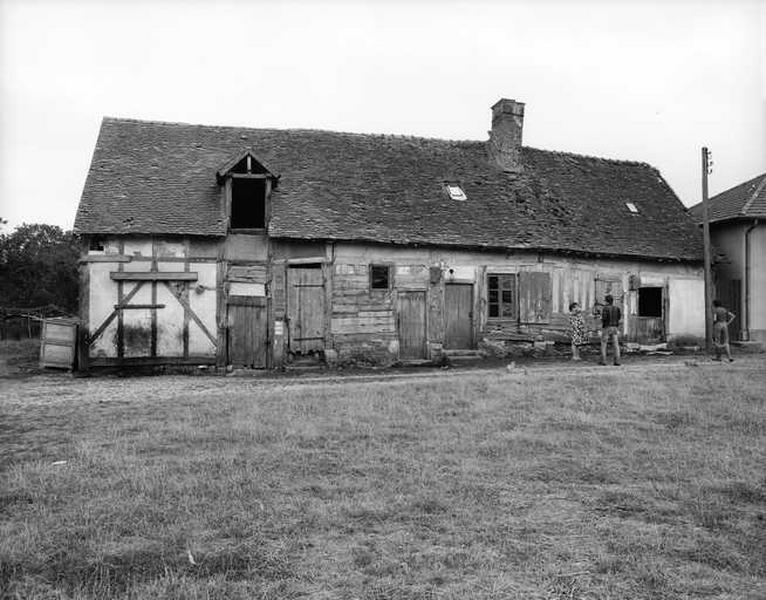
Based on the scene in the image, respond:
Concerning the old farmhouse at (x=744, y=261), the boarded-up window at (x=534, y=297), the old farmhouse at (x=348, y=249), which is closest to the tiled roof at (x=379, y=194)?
the old farmhouse at (x=348, y=249)

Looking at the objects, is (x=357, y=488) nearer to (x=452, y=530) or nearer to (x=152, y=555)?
(x=452, y=530)

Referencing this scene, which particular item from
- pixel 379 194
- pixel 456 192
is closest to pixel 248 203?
pixel 379 194

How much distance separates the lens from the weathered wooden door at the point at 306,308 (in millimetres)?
17125

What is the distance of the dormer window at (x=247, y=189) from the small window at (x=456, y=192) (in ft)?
18.1

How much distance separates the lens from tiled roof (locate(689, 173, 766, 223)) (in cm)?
2059

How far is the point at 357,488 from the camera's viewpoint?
5.80 m

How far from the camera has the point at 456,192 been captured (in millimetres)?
20344

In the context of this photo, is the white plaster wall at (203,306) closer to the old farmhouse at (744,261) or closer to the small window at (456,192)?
the small window at (456,192)

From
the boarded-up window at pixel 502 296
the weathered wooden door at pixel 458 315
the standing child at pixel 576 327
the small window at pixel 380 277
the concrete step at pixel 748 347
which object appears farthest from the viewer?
the concrete step at pixel 748 347

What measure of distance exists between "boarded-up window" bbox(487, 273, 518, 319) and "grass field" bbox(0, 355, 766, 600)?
8.80m

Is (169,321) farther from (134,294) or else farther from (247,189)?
(247,189)

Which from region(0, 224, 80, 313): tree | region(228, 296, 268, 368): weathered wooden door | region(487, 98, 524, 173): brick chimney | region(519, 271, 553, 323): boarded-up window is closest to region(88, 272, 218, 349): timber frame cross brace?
region(228, 296, 268, 368): weathered wooden door

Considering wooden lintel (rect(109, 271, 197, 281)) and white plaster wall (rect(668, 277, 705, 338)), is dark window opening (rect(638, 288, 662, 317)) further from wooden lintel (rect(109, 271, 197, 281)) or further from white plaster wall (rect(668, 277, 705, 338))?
wooden lintel (rect(109, 271, 197, 281))

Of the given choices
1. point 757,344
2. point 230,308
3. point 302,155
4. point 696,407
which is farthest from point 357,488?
point 757,344
